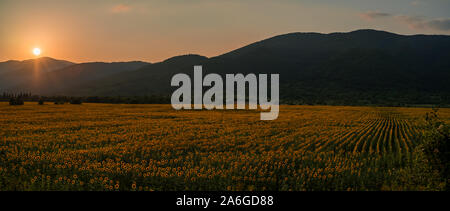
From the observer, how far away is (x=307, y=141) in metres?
23.1

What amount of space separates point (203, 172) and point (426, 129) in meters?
8.14

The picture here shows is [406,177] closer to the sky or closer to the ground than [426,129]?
closer to the ground

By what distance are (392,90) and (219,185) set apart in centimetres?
20784

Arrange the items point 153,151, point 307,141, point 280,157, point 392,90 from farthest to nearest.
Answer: point 392,90
point 307,141
point 153,151
point 280,157

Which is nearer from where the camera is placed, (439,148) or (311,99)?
(439,148)

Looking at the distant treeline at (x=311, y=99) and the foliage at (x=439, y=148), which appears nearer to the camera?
the foliage at (x=439, y=148)

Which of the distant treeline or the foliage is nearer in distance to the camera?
the foliage

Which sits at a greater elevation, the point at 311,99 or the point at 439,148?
the point at 311,99

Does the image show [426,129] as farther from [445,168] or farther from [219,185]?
[219,185]
